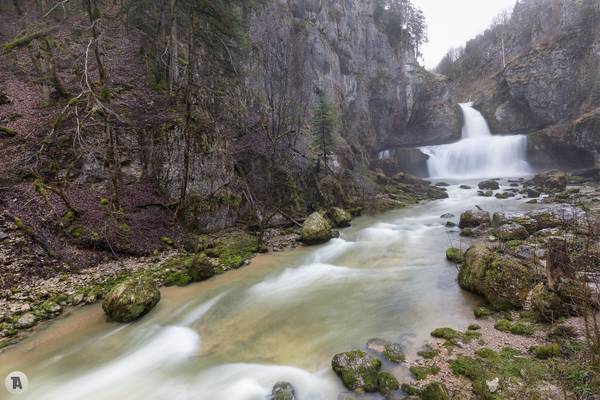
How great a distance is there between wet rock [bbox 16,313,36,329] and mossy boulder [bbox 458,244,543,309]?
31.9 ft

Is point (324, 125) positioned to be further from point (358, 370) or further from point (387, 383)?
point (387, 383)

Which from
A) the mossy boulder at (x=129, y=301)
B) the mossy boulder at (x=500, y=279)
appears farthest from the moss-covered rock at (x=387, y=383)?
the mossy boulder at (x=129, y=301)

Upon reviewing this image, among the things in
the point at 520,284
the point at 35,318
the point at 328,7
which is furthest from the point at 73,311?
the point at 328,7

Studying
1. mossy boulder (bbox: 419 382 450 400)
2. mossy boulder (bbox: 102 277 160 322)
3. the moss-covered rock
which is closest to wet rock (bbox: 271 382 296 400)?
the moss-covered rock

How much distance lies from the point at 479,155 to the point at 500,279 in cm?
3410

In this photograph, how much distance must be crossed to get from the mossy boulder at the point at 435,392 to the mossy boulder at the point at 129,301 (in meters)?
6.07

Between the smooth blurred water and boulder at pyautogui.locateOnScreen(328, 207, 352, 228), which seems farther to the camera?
boulder at pyautogui.locateOnScreen(328, 207, 352, 228)

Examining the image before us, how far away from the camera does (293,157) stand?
59.8 ft

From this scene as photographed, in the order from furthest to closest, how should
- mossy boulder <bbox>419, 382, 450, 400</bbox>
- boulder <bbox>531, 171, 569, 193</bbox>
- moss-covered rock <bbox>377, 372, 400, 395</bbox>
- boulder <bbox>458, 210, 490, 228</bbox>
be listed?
boulder <bbox>531, 171, 569, 193</bbox>, boulder <bbox>458, 210, 490, 228</bbox>, moss-covered rock <bbox>377, 372, 400, 395</bbox>, mossy boulder <bbox>419, 382, 450, 400</bbox>

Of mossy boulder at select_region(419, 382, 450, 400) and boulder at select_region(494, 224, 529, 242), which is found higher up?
mossy boulder at select_region(419, 382, 450, 400)

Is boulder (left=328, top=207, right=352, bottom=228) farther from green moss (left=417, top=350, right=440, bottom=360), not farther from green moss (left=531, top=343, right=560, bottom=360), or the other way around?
green moss (left=531, top=343, right=560, bottom=360)

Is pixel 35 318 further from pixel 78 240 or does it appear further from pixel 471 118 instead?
pixel 471 118

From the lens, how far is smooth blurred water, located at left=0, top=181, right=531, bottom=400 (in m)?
4.95

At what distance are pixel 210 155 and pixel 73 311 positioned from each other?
7.17 metres
